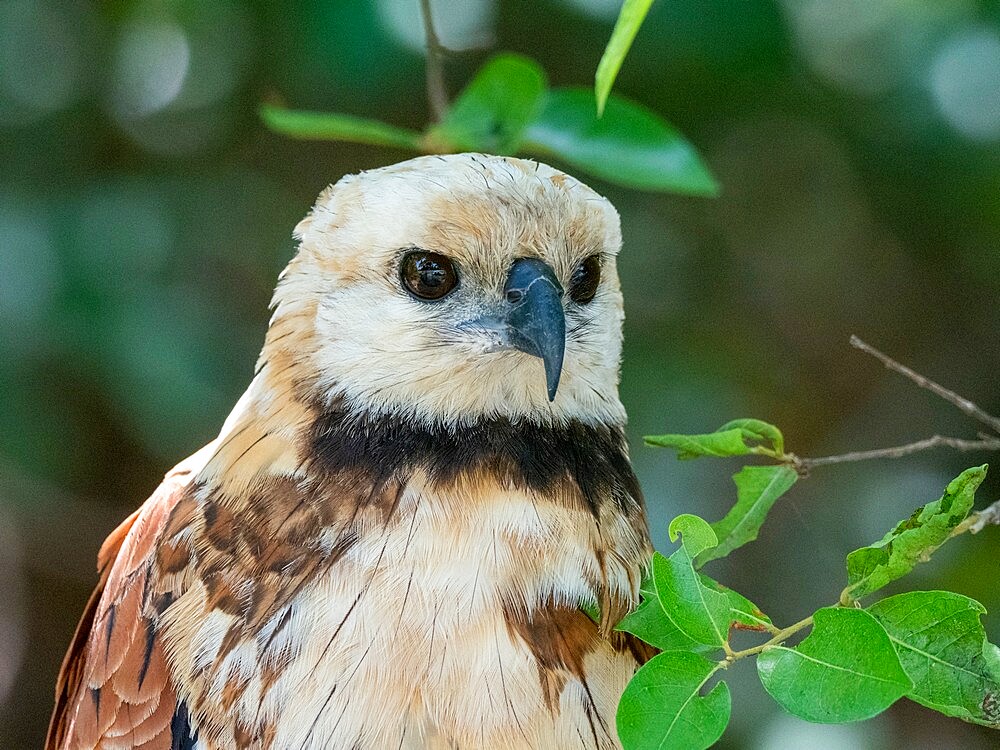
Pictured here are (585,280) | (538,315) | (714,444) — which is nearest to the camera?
(714,444)

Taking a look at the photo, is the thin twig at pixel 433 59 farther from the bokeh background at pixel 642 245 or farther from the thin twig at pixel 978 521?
the thin twig at pixel 978 521

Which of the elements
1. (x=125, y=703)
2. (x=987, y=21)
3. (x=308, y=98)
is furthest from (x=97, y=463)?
(x=987, y=21)

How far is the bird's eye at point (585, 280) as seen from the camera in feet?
6.41

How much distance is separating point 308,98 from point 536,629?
242 centimetres

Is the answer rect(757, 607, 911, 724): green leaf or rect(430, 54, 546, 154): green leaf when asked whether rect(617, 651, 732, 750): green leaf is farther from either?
rect(430, 54, 546, 154): green leaf

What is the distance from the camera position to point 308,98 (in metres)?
3.66

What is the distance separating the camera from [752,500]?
5.51 feet

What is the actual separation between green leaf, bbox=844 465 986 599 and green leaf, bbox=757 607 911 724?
109mm

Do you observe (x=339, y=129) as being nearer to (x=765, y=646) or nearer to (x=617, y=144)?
(x=617, y=144)

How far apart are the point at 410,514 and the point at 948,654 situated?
748 millimetres

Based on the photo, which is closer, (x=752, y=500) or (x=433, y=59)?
(x=752, y=500)

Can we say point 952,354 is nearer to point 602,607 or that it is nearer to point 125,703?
point 602,607

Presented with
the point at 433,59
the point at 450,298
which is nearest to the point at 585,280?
the point at 450,298

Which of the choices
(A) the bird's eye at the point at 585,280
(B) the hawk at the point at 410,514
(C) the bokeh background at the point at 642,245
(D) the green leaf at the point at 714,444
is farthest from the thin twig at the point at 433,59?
(D) the green leaf at the point at 714,444
